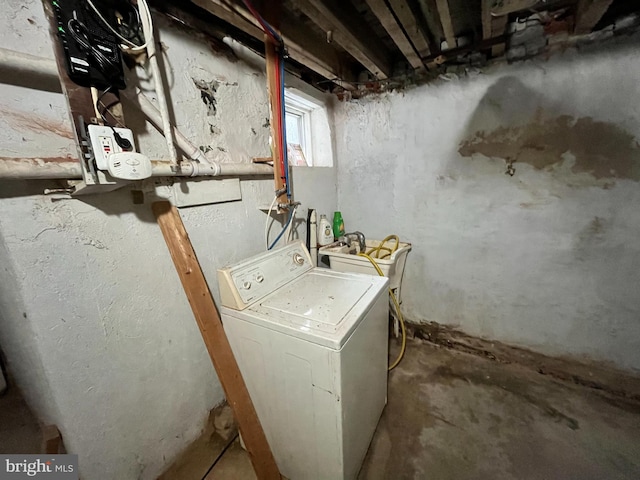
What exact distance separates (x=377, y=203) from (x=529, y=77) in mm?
1174

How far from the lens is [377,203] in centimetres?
207

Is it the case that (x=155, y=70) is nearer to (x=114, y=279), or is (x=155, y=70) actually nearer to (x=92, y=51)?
(x=92, y=51)

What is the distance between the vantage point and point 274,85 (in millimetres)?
1326

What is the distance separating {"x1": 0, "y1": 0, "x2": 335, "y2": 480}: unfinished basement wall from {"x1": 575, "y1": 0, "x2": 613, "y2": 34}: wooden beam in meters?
1.59

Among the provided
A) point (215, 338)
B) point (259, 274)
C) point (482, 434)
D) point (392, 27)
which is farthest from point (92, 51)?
point (482, 434)

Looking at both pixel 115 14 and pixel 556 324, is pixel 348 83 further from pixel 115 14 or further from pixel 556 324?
pixel 556 324

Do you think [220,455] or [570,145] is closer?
[220,455]

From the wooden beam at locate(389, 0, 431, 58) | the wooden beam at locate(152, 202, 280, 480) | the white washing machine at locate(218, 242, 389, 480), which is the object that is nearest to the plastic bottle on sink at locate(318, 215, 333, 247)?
the white washing machine at locate(218, 242, 389, 480)

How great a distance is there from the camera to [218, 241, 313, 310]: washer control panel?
106 cm

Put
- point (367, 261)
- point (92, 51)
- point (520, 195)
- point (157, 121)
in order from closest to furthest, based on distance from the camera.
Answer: point (92, 51)
point (157, 121)
point (520, 195)
point (367, 261)

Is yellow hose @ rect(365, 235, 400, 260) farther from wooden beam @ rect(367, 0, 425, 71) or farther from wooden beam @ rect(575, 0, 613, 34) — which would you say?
wooden beam @ rect(575, 0, 613, 34)

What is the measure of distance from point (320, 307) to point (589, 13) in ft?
5.88

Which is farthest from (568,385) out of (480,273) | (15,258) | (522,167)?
(15,258)

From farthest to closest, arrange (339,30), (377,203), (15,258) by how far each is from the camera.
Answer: (377,203), (339,30), (15,258)
